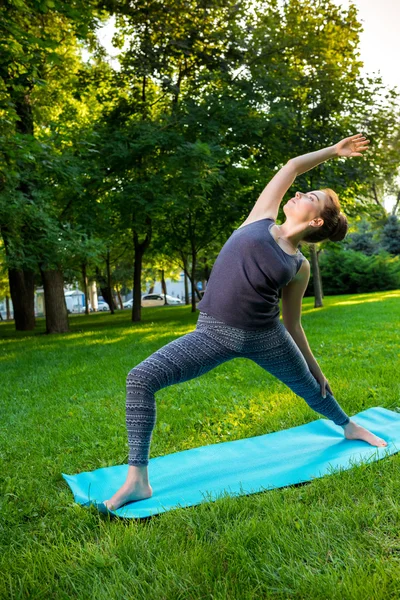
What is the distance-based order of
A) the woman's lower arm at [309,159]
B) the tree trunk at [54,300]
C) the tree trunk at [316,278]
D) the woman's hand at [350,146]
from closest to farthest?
the woman's lower arm at [309,159] → the woman's hand at [350,146] → the tree trunk at [54,300] → the tree trunk at [316,278]

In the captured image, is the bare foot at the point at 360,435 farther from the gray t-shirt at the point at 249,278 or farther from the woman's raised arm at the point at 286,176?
the woman's raised arm at the point at 286,176

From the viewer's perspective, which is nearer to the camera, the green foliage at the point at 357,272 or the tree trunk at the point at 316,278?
the tree trunk at the point at 316,278

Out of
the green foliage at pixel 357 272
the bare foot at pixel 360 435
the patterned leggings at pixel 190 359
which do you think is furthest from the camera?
the green foliage at pixel 357 272

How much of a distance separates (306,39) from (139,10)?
4600 mm

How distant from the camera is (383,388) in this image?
5.53 m

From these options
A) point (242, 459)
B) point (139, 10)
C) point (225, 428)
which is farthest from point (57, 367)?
point (139, 10)

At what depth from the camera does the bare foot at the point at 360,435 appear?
3.92 meters

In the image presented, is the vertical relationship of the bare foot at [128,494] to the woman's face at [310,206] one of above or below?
below

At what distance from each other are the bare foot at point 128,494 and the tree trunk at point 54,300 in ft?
42.1

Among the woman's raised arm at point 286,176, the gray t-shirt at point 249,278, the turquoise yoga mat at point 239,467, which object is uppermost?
the woman's raised arm at point 286,176

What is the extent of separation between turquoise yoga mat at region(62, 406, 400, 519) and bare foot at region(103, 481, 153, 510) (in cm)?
3

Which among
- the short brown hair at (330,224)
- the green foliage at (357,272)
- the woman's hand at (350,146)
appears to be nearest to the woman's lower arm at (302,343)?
the short brown hair at (330,224)

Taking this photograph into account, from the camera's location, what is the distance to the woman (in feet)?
9.89

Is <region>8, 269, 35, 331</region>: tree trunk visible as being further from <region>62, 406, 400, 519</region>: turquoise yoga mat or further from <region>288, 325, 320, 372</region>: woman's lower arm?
<region>288, 325, 320, 372</region>: woman's lower arm
